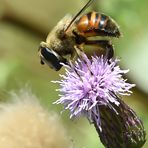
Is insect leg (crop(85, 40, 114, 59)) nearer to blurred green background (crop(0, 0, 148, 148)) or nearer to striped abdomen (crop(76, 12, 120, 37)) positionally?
striped abdomen (crop(76, 12, 120, 37))

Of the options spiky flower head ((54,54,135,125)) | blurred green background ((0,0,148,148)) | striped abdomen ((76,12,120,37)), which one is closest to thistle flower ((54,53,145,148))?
spiky flower head ((54,54,135,125))

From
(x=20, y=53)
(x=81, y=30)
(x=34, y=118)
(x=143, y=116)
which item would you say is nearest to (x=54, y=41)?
(x=81, y=30)

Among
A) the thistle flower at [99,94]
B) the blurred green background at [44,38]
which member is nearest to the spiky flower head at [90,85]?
the thistle flower at [99,94]

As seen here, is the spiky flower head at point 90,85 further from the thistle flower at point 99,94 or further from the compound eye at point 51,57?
the compound eye at point 51,57

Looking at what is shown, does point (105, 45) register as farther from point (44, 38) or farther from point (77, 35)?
point (44, 38)

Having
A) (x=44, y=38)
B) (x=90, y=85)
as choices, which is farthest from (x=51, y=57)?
(x=44, y=38)

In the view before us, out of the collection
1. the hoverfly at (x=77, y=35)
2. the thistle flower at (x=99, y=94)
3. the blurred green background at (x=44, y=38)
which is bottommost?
the thistle flower at (x=99, y=94)

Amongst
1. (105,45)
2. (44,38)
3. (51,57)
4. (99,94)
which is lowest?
(99,94)
